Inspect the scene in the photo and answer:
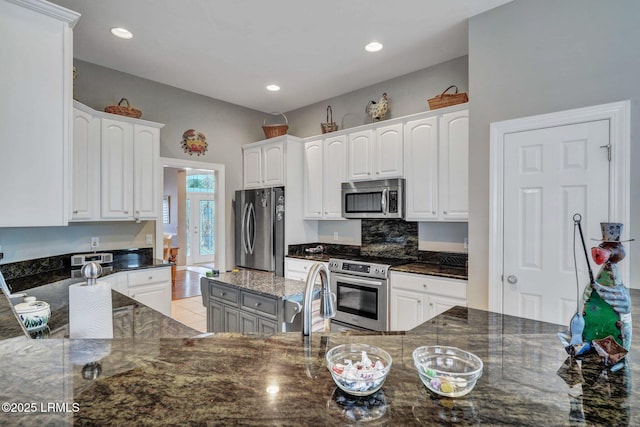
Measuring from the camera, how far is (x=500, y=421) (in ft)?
2.21

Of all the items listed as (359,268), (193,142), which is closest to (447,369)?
(359,268)

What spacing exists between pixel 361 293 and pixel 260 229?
1.67 meters

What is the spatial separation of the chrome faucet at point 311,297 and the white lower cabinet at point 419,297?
2.12 meters

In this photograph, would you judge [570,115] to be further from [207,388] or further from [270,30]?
[207,388]

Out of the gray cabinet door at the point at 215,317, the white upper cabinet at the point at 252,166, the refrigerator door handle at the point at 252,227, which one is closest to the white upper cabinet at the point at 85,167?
the gray cabinet door at the point at 215,317

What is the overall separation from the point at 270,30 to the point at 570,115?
8.02ft

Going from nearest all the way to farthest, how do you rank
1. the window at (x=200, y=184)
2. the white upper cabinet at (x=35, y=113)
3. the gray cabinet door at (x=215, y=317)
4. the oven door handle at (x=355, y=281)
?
the white upper cabinet at (x=35, y=113)
the gray cabinet door at (x=215, y=317)
the oven door handle at (x=355, y=281)
the window at (x=200, y=184)

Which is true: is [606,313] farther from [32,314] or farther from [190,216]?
[190,216]

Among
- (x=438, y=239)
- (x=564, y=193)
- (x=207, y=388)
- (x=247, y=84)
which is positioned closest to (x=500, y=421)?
(x=207, y=388)

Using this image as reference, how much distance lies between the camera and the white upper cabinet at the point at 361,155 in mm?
3820

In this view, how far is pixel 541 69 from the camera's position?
7.69 feet

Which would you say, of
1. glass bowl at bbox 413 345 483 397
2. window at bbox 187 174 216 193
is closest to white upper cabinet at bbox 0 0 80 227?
glass bowl at bbox 413 345 483 397

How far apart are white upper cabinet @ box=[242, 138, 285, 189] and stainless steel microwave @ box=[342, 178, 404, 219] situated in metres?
0.97

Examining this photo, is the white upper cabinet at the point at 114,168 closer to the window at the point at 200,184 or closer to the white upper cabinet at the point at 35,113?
the white upper cabinet at the point at 35,113
